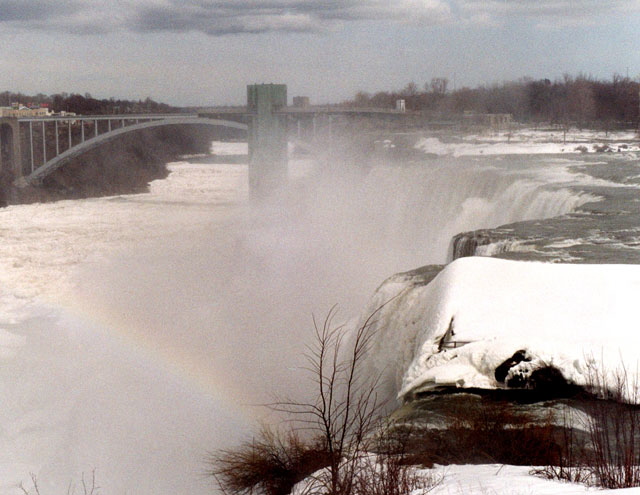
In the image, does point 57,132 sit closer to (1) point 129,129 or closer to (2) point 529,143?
(1) point 129,129

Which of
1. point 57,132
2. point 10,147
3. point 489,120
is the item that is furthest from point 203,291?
point 10,147

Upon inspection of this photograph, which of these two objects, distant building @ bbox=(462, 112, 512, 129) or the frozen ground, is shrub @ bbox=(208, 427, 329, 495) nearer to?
the frozen ground

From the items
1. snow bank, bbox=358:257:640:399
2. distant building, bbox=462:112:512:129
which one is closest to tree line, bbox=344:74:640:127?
distant building, bbox=462:112:512:129

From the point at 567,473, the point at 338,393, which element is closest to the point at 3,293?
the point at 338,393

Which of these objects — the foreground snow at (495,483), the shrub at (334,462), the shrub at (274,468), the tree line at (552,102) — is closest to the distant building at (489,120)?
the tree line at (552,102)

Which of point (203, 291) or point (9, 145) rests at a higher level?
point (9, 145)

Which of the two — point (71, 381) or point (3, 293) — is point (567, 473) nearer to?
point (71, 381)
